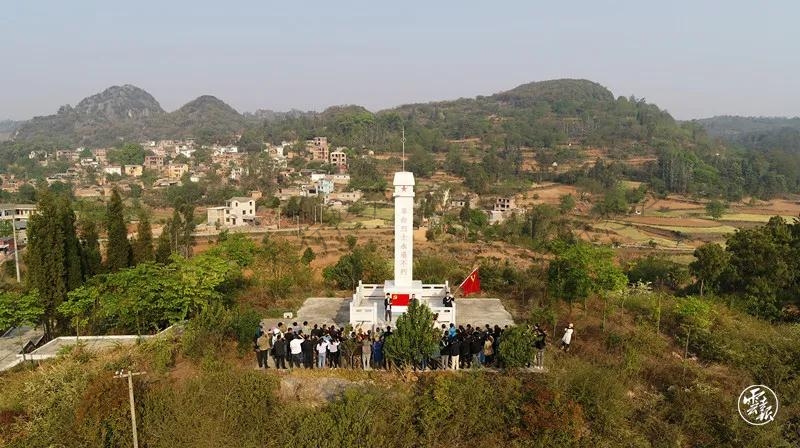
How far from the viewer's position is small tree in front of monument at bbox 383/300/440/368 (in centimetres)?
995

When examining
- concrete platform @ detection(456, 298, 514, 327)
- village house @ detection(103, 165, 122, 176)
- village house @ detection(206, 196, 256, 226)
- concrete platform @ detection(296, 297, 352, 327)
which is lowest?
village house @ detection(206, 196, 256, 226)

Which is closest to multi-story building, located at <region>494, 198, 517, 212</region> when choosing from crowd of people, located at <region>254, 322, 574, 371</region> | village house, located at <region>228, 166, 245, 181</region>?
village house, located at <region>228, 166, 245, 181</region>

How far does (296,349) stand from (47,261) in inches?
307

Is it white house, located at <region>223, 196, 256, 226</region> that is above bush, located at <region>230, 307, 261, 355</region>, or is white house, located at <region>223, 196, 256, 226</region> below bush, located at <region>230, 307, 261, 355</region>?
below

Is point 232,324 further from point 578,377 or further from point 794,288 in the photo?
point 794,288

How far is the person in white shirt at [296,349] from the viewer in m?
10.1

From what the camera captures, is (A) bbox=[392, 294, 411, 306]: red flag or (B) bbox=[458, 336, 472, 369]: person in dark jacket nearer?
(B) bbox=[458, 336, 472, 369]: person in dark jacket

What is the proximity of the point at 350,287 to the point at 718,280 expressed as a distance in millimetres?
11003

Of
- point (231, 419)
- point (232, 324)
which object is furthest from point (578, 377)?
point (232, 324)

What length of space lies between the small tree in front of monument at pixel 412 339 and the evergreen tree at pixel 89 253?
952 centimetres

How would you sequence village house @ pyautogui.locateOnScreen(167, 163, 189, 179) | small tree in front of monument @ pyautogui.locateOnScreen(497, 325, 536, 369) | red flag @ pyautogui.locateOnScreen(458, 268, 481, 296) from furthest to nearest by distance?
village house @ pyautogui.locateOnScreen(167, 163, 189, 179), red flag @ pyautogui.locateOnScreen(458, 268, 481, 296), small tree in front of monument @ pyautogui.locateOnScreen(497, 325, 536, 369)

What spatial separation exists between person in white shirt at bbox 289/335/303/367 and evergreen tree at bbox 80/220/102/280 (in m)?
7.83

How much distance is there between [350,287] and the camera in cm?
1759

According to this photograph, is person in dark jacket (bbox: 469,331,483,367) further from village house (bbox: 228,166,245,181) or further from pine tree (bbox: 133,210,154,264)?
village house (bbox: 228,166,245,181)
